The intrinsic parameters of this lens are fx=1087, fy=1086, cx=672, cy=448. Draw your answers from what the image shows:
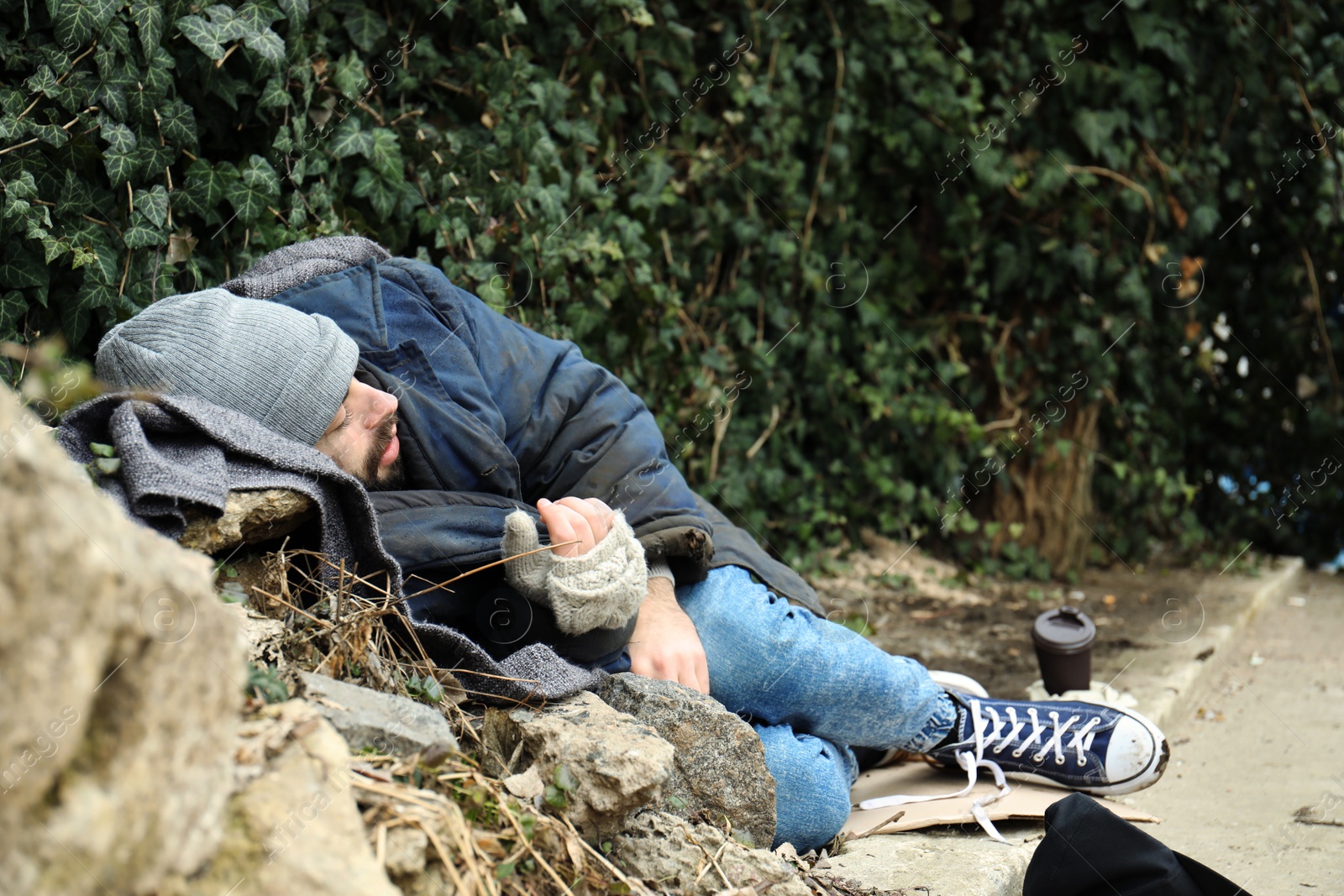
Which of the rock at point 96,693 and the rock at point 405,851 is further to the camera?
the rock at point 405,851

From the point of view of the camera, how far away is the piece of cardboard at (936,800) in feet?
7.70

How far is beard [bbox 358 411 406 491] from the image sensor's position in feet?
6.61

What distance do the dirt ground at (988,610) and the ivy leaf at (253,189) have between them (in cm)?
244

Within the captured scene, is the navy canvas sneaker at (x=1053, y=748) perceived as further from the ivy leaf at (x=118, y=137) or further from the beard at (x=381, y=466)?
the ivy leaf at (x=118, y=137)

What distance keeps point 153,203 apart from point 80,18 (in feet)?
1.25

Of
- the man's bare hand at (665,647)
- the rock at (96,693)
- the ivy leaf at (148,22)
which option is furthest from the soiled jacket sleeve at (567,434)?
the rock at (96,693)

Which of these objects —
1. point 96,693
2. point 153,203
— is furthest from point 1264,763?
point 153,203

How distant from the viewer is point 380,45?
2.90 meters

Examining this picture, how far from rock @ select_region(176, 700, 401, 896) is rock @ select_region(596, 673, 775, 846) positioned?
78 centimetres

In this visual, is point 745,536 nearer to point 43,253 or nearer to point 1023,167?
point 43,253

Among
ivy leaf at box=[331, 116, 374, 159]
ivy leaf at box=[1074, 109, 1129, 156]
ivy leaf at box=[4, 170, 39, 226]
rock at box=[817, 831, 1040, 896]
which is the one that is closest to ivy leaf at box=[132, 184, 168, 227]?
ivy leaf at box=[4, 170, 39, 226]

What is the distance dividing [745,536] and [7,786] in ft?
6.14

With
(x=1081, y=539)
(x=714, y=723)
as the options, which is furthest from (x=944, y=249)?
(x=714, y=723)

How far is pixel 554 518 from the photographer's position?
6.35 feet
